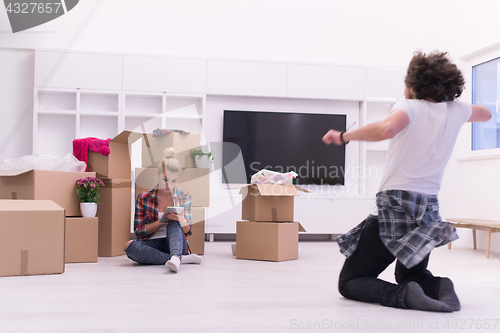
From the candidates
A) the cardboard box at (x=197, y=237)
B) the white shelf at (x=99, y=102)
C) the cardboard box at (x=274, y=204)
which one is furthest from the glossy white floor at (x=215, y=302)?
the white shelf at (x=99, y=102)

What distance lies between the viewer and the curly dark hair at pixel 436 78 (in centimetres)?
160

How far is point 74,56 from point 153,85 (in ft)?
2.57

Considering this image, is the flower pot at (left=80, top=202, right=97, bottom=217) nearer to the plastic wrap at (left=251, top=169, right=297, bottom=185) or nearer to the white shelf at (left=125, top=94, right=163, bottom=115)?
the plastic wrap at (left=251, top=169, right=297, bottom=185)

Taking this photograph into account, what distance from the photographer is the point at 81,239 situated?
286cm

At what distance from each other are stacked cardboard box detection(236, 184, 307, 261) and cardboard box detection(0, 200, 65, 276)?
1.22 metres

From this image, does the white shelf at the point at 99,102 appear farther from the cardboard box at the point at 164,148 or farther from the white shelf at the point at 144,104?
the cardboard box at the point at 164,148

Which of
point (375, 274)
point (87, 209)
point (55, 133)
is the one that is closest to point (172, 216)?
point (87, 209)

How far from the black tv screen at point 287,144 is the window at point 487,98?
4.12 feet

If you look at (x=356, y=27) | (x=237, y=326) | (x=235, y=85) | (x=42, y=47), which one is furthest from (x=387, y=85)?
(x=237, y=326)

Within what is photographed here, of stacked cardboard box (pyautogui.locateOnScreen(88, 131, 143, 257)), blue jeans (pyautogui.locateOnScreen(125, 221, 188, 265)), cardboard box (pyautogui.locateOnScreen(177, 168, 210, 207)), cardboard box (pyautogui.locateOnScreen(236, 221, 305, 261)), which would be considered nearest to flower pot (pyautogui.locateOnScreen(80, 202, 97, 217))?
stacked cardboard box (pyautogui.locateOnScreen(88, 131, 143, 257))

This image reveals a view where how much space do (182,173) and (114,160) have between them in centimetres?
49

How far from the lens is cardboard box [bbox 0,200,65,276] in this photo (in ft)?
7.47

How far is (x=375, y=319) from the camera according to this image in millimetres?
1492

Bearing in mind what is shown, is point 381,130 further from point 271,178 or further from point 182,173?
point 182,173
